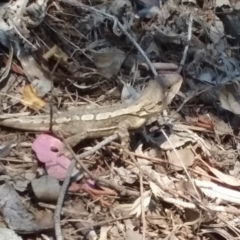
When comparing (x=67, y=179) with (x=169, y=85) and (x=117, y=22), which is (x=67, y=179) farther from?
(x=117, y=22)

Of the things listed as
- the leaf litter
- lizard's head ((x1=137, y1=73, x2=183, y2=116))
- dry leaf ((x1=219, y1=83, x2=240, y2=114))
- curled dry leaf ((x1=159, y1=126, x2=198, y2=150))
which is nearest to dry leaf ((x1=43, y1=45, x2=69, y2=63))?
the leaf litter

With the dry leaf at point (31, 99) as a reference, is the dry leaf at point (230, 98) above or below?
below

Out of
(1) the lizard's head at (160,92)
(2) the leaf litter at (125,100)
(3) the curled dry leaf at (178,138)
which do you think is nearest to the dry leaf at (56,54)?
(2) the leaf litter at (125,100)

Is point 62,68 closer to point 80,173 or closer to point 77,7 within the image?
point 77,7

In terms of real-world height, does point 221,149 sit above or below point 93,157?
below

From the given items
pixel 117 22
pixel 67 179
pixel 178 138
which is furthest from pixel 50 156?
pixel 117 22

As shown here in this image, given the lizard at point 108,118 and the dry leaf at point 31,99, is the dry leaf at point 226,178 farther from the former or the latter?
the dry leaf at point 31,99

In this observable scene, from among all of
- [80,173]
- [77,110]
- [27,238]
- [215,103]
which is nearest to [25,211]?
[27,238]
